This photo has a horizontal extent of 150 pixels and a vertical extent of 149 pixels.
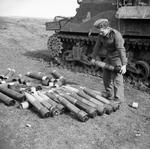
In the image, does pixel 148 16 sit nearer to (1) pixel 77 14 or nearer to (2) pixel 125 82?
(2) pixel 125 82

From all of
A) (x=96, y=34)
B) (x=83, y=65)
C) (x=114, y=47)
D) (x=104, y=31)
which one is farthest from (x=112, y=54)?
(x=83, y=65)

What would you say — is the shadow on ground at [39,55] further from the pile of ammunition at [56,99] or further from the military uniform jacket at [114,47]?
the military uniform jacket at [114,47]

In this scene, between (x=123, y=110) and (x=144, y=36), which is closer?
(x=123, y=110)

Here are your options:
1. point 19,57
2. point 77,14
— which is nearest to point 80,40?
point 77,14

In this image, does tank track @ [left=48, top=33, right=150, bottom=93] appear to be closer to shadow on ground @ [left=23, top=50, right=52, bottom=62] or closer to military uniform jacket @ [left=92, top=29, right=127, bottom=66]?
shadow on ground @ [left=23, top=50, right=52, bottom=62]

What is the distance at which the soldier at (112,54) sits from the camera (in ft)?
24.6

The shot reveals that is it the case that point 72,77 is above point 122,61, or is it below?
below

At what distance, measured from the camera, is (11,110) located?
7504 mm

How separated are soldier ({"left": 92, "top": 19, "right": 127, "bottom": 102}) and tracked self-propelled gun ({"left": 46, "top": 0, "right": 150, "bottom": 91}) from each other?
96.8 inches

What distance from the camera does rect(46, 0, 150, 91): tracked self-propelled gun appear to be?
10.2 meters

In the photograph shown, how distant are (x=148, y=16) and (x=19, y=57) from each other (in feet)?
26.9

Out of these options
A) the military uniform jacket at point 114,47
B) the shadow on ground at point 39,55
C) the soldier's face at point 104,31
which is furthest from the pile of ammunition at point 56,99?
the shadow on ground at point 39,55

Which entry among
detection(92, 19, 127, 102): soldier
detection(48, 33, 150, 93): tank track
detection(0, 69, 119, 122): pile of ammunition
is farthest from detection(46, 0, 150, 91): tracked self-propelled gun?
detection(0, 69, 119, 122): pile of ammunition

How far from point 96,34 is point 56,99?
4.98m
